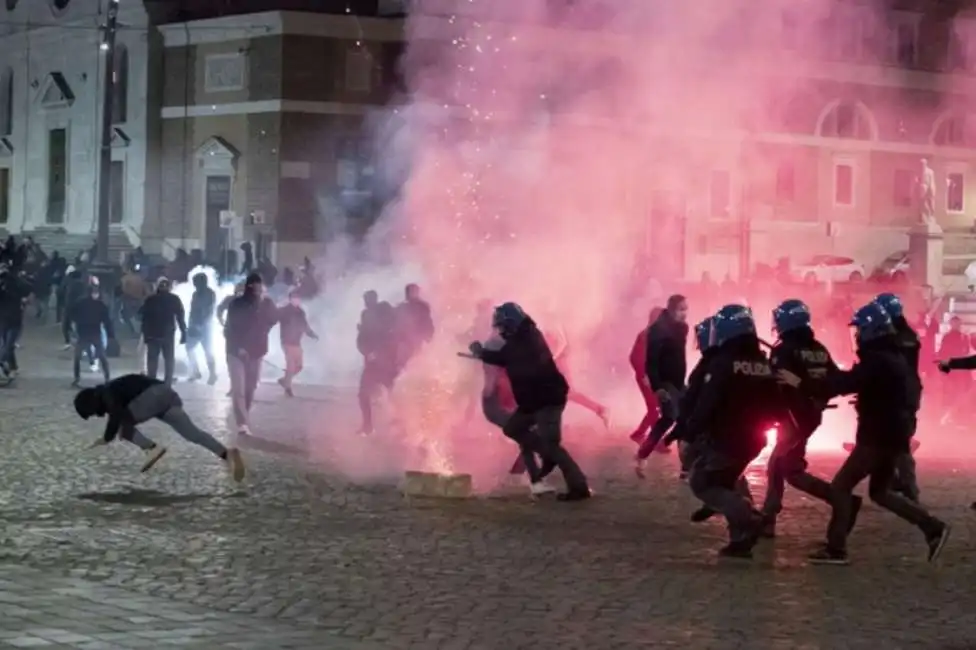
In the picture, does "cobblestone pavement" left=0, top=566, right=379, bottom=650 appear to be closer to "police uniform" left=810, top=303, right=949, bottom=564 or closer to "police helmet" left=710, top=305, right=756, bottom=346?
"police helmet" left=710, top=305, right=756, bottom=346

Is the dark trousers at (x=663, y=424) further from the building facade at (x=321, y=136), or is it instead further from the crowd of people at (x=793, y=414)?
the building facade at (x=321, y=136)

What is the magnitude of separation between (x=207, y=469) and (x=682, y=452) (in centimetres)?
410

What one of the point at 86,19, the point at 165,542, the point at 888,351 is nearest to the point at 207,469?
the point at 165,542

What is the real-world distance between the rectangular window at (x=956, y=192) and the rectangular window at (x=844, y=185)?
2.79m

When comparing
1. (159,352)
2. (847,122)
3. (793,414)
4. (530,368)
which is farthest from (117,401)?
(847,122)

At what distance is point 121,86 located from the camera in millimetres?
48250

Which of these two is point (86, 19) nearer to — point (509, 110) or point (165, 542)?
point (509, 110)

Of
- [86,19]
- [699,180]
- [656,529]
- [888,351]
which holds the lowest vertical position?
[656,529]

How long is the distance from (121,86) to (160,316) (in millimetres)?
29077

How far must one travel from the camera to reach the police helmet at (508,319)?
508 inches

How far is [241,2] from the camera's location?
45.5 metres

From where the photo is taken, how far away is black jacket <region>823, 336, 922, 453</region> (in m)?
10.3

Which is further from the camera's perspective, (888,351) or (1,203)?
(1,203)

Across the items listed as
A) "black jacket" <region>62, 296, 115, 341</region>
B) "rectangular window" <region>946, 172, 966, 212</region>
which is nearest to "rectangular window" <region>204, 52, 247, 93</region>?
"rectangular window" <region>946, 172, 966, 212</region>
